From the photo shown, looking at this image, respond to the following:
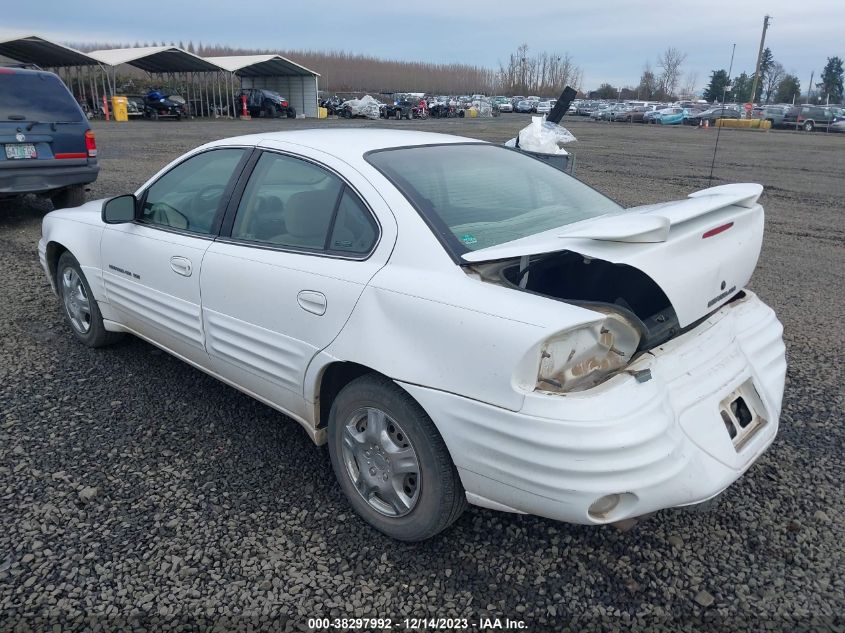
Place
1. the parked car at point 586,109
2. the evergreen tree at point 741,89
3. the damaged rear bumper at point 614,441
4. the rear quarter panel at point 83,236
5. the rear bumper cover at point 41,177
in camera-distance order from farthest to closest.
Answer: the evergreen tree at point 741,89 → the parked car at point 586,109 → the rear bumper cover at point 41,177 → the rear quarter panel at point 83,236 → the damaged rear bumper at point 614,441

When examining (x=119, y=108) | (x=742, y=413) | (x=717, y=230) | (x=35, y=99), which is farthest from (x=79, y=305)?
(x=119, y=108)

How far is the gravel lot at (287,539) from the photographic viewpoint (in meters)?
2.31

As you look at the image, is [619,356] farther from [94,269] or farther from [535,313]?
[94,269]

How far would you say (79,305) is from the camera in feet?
14.6

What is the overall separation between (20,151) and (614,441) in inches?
314

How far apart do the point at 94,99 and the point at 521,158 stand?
124ft

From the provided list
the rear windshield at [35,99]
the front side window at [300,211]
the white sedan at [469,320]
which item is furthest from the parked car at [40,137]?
the front side window at [300,211]

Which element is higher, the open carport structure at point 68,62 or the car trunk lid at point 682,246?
the open carport structure at point 68,62

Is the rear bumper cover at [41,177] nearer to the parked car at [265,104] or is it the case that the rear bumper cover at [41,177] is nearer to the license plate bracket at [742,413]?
the license plate bracket at [742,413]

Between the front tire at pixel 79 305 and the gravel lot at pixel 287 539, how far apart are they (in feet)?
0.81

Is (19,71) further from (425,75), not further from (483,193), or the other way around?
(425,75)

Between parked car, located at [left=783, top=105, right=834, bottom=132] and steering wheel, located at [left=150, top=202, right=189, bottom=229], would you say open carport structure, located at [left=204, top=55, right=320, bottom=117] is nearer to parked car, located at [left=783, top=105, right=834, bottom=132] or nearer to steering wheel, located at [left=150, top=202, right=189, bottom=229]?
parked car, located at [left=783, top=105, right=834, bottom=132]

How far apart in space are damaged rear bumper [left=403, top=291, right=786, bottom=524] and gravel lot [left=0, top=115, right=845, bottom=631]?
419mm

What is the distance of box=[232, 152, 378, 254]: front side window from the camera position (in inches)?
107
